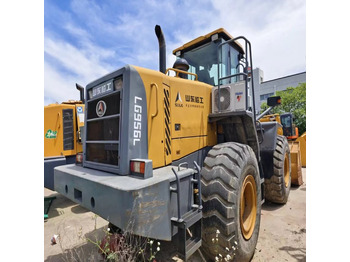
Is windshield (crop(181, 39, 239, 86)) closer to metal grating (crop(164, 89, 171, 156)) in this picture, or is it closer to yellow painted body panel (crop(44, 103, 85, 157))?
metal grating (crop(164, 89, 171, 156))

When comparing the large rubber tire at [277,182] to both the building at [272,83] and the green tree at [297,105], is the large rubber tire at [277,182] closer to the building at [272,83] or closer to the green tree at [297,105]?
the green tree at [297,105]

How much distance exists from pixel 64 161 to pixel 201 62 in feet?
12.8

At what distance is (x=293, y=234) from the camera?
3.36m

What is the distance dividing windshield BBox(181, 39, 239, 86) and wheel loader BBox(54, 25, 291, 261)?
48cm

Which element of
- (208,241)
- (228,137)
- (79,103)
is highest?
(79,103)

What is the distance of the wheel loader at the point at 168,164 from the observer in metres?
1.91

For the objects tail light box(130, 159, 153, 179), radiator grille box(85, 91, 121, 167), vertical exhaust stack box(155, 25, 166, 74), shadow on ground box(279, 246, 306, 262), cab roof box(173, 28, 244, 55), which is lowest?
shadow on ground box(279, 246, 306, 262)

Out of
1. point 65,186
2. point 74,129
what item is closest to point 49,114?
point 74,129

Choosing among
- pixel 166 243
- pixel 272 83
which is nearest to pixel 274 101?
pixel 166 243

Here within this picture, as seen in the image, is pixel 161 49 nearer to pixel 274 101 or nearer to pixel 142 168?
pixel 142 168

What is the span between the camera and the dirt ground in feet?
9.15

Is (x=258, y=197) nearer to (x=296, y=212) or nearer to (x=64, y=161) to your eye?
(x=296, y=212)

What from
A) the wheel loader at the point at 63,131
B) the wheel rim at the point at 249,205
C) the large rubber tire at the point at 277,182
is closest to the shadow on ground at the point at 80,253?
the wheel rim at the point at 249,205

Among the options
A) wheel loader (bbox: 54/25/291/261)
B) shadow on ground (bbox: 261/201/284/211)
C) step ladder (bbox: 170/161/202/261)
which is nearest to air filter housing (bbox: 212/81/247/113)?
wheel loader (bbox: 54/25/291/261)
